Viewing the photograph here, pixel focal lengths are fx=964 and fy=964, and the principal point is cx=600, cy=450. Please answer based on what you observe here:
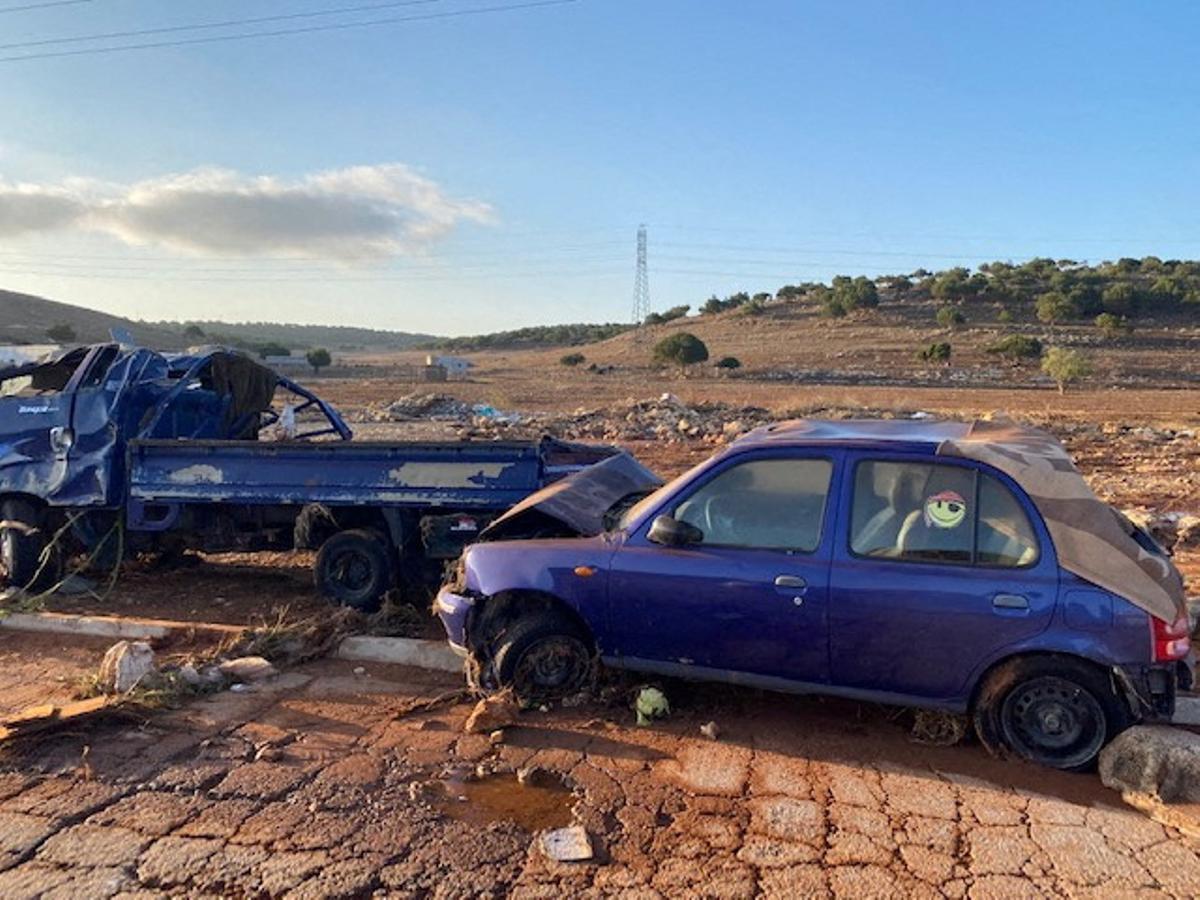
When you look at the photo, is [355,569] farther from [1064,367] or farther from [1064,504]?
[1064,367]

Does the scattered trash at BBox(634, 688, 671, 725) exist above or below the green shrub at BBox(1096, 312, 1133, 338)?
below

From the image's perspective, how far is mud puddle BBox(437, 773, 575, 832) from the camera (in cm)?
420

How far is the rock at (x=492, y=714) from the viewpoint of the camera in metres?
5.11

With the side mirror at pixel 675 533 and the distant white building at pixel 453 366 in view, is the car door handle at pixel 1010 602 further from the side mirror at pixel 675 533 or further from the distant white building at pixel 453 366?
the distant white building at pixel 453 366

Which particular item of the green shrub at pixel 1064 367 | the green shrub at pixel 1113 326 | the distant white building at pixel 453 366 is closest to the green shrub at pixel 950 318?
the green shrub at pixel 1113 326

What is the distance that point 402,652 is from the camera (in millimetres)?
6395

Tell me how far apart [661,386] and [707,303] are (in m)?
63.3

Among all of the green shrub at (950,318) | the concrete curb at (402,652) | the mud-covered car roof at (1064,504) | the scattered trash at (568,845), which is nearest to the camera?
the scattered trash at (568,845)

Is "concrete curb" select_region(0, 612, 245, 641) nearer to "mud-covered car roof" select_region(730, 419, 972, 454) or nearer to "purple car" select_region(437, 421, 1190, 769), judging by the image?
"purple car" select_region(437, 421, 1190, 769)

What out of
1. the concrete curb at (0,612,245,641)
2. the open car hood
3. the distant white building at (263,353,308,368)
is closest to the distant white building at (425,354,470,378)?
the distant white building at (263,353,308,368)

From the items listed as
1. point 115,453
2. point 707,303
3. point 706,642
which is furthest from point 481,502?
point 707,303

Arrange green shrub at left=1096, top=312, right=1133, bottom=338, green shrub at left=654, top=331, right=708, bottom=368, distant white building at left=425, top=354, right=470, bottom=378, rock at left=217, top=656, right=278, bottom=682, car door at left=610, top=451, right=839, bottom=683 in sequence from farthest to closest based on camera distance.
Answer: green shrub at left=1096, top=312, right=1133, bottom=338, distant white building at left=425, top=354, right=470, bottom=378, green shrub at left=654, top=331, right=708, bottom=368, rock at left=217, top=656, right=278, bottom=682, car door at left=610, top=451, right=839, bottom=683

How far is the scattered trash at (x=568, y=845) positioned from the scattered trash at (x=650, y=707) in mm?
1120

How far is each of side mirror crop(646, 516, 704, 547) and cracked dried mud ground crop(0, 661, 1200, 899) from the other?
1.00 metres
